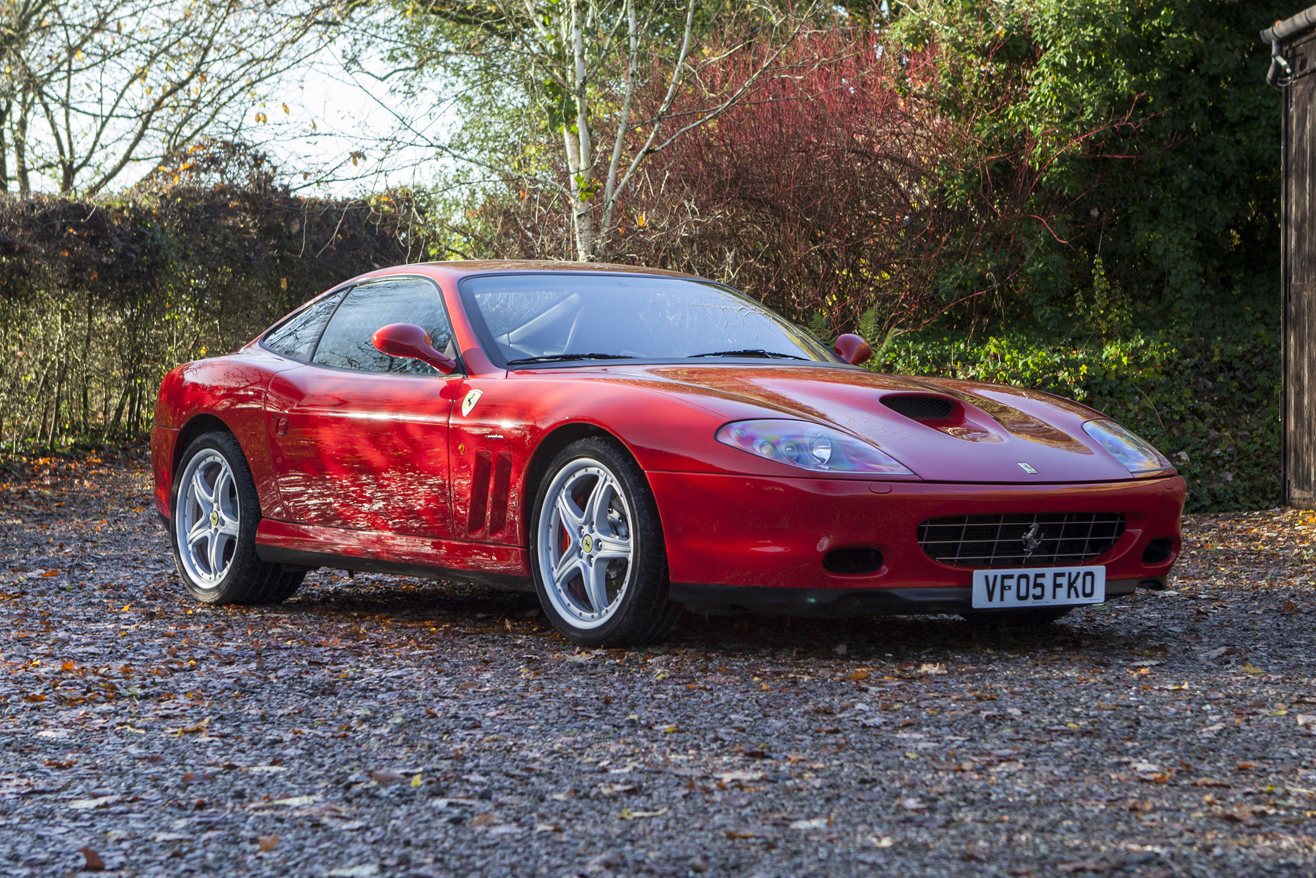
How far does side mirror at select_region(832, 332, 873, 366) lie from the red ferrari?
0.05 feet

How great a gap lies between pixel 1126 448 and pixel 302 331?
3609mm

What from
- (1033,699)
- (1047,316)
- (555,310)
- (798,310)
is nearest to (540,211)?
(798,310)

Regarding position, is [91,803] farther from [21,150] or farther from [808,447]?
[21,150]

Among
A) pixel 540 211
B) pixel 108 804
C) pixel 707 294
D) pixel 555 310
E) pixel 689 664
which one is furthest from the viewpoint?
pixel 540 211

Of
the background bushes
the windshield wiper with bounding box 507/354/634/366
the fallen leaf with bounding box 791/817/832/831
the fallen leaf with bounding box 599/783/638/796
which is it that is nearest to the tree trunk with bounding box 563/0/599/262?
the background bushes

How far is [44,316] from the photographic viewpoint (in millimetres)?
13930

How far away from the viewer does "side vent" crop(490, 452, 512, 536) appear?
5.18m

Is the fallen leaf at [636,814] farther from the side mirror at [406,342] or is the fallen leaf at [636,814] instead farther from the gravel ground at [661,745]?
the side mirror at [406,342]

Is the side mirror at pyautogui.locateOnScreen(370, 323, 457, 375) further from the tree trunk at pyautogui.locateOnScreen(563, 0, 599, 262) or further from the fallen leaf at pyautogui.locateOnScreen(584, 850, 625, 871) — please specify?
the tree trunk at pyautogui.locateOnScreen(563, 0, 599, 262)

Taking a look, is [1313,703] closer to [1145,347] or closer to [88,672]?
[88,672]

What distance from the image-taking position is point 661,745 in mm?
3617

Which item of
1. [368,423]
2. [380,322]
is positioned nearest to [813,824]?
[368,423]

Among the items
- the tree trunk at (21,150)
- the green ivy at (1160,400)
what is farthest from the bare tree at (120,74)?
the green ivy at (1160,400)

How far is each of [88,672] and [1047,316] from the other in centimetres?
1307
